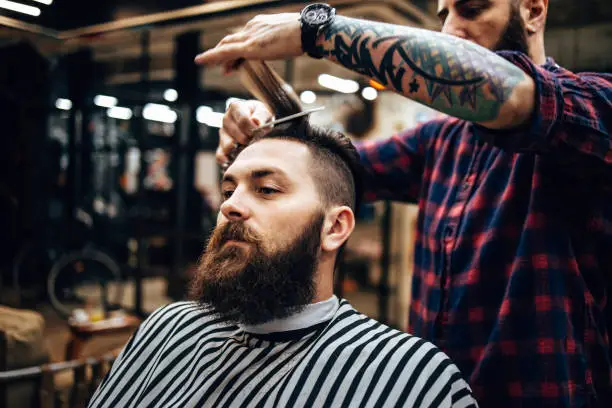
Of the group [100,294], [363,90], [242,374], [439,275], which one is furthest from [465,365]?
[100,294]

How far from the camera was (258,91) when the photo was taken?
136cm

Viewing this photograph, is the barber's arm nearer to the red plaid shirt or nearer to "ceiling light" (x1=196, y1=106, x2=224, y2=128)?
the red plaid shirt

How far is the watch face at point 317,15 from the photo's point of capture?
3.35 ft

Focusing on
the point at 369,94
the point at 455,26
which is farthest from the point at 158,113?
the point at 455,26

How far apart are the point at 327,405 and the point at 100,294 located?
4706 millimetres

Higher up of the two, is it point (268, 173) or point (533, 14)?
point (533, 14)

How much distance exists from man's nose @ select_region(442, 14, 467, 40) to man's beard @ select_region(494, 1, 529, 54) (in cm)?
9

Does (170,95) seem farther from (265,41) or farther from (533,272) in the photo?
(533,272)

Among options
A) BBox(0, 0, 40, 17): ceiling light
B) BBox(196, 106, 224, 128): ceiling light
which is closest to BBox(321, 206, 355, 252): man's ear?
BBox(0, 0, 40, 17): ceiling light

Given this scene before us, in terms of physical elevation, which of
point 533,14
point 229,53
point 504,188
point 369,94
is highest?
point 369,94

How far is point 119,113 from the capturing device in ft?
12.3

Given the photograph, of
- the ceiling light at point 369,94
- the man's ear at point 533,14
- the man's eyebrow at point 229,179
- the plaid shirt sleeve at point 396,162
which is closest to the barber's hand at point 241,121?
the man's eyebrow at point 229,179

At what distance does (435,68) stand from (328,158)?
1.71 feet

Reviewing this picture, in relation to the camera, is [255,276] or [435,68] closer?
[435,68]
